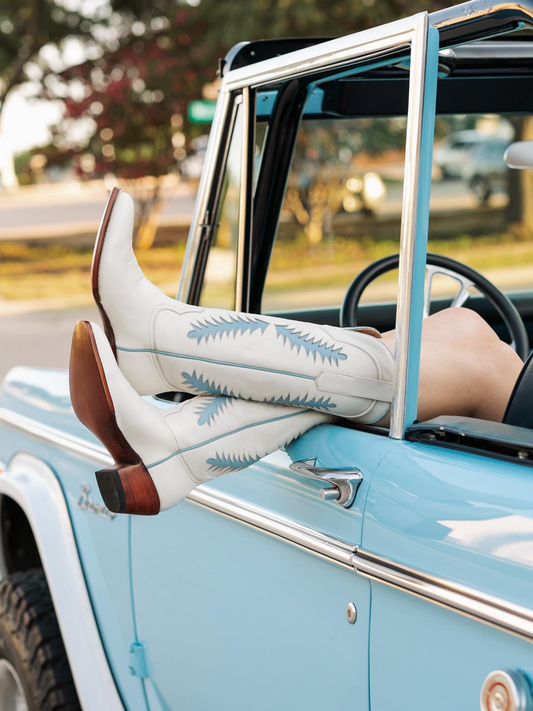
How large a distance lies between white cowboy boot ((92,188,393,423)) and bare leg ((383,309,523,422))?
0.11 metres

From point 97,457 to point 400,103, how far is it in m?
1.30

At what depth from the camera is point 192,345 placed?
1.71 meters

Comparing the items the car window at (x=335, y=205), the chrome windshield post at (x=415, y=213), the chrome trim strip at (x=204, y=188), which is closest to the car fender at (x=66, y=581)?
the chrome trim strip at (x=204, y=188)

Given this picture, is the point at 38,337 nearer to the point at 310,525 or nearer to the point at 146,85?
the point at 146,85

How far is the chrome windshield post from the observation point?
1600 mm

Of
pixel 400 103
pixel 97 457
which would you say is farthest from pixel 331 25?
pixel 97 457

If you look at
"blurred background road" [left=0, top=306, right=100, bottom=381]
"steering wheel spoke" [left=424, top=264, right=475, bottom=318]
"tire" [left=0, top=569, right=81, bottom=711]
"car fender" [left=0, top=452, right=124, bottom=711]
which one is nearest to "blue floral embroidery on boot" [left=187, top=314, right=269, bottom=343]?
"car fender" [left=0, top=452, right=124, bottom=711]

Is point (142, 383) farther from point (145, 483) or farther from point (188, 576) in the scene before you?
point (188, 576)

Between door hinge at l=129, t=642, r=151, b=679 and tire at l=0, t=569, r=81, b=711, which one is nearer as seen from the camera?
door hinge at l=129, t=642, r=151, b=679

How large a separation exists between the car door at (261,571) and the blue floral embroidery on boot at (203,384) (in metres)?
0.18

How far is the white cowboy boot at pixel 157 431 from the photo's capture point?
65.3 inches

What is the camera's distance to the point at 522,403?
167cm

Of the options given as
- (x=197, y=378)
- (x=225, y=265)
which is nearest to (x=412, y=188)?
(x=197, y=378)

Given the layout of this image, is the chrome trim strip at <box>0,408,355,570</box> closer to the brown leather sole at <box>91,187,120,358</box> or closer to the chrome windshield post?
the chrome windshield post
